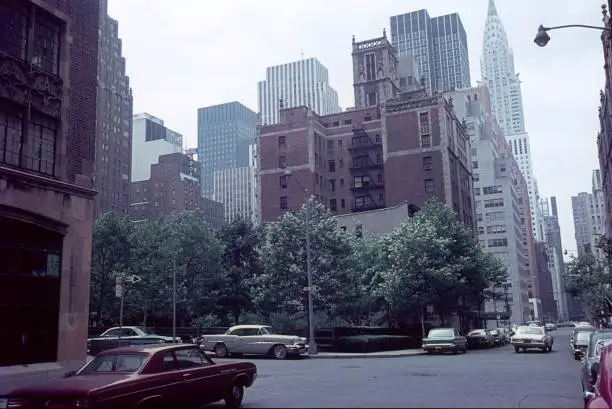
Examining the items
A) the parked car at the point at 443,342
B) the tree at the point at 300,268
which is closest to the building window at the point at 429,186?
the tree at the point at 300,268

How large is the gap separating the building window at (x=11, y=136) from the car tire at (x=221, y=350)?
16115 mm

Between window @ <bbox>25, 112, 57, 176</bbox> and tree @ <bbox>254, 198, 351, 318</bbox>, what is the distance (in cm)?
2061

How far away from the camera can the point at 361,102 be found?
113625 mm

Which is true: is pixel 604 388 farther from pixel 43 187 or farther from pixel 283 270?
pixel 283 270

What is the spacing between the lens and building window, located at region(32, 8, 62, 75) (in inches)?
782

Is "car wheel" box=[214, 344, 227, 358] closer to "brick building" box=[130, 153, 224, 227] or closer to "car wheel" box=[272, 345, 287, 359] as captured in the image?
"car wheel" box=[272, 345, 287, 359]

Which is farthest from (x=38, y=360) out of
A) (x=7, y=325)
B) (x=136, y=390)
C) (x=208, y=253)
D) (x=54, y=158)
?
(x=208, y=253)

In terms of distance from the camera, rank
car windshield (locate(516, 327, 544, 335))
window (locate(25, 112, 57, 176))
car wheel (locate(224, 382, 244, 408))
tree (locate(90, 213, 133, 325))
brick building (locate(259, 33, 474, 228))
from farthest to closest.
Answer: brick building (locate(259, 33, 474, 228)) → tree (locate(90, 213, 133, 325)) → car windshield (locate(516, 327, 544, 335)) → window (locate(25, 112, 57, 176)) → car wheel (locate(224, 382, 244, 408))

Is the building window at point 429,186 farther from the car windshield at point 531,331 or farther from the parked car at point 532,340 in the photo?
the parked car at point 532,340

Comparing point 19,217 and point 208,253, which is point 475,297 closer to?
point 208,253

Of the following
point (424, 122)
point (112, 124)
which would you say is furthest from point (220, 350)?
point (112, 124)

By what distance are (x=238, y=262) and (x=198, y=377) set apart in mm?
38711

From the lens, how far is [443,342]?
34250 mm

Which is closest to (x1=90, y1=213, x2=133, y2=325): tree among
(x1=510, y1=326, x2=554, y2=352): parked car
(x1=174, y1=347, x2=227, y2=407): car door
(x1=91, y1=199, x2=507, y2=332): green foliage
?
(x1=91, y1=199, x2=507, y2=332): green foliage
